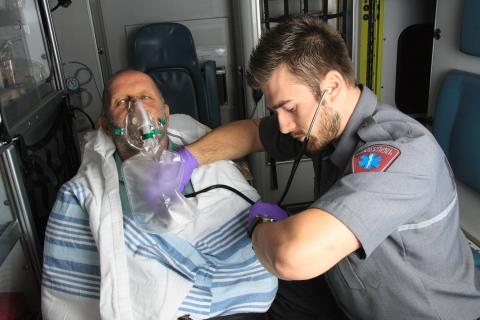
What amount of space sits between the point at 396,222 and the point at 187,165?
82 centimetres

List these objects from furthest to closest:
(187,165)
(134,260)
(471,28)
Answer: (471,28) → (187,165) → (134,260)

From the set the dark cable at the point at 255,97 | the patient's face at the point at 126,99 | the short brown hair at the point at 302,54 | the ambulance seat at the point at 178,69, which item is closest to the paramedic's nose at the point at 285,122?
the short brown hair at the point at 302,54

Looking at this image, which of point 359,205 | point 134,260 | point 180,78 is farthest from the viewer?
point 180,78

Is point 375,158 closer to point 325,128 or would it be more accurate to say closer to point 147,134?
point 325,128

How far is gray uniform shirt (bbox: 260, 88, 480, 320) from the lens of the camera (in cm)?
100

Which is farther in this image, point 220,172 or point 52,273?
point 220,172

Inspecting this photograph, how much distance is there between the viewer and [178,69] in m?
3.20

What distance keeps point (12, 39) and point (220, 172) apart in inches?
52.1

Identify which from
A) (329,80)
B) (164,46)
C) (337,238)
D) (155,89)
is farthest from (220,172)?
(164,46)

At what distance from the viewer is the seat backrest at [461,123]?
216cm

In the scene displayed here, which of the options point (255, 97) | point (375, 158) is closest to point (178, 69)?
point (255, 97)

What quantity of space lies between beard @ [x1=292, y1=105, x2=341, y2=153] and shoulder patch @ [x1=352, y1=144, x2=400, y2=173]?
194mm

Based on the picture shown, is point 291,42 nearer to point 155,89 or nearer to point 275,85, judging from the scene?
point 275,85

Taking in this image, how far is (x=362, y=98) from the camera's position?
1300 mm
